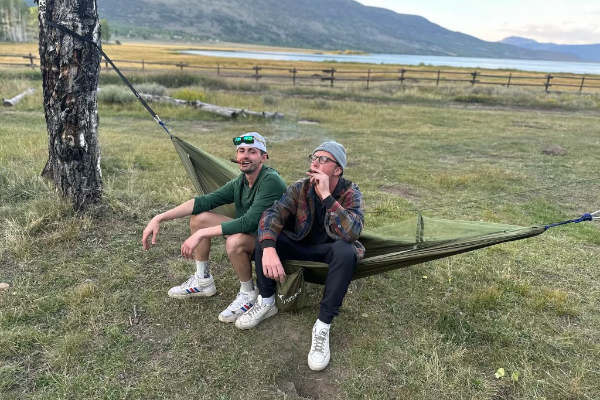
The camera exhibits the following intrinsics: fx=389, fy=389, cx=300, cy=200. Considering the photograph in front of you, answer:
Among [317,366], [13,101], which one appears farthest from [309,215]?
[13,101]

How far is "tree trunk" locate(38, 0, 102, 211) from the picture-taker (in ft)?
10.4

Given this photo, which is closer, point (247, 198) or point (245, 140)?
point (245, 140)

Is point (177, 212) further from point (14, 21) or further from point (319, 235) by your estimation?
point (14, 21)

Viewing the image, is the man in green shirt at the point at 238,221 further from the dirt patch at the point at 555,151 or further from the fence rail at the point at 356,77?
the fence rail at the point at 356,77

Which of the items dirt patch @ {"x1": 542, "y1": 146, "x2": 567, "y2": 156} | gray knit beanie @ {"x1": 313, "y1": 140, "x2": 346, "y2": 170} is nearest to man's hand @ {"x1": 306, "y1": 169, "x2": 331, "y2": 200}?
gray knit beanie @ {"x1": 313, "y1": 140, "x2": 346, "y2": 170}

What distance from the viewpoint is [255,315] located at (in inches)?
96.0

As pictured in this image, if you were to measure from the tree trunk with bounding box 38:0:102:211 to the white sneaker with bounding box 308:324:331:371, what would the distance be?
8.50ft

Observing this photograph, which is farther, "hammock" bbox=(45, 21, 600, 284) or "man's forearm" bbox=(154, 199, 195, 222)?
"man's forearm" bbox=(154, 199, 195, 222)

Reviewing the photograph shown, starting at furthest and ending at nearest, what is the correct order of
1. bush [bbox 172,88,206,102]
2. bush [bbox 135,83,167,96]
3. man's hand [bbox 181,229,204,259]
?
Result: bush [bbox 135,83,167,96]
bush [bbox 172,88,206,102]
man's hand [bbox 181,229,204,259]

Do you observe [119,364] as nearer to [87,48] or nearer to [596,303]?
[87,48]

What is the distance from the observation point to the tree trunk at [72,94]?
10.4ft

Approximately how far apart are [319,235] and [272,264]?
384mm

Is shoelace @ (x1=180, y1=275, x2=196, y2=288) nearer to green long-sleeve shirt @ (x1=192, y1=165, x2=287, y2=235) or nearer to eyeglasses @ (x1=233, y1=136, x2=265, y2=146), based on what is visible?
green long-sleeve shirt @ (x1=192, y1=165, x2=287, y2=235)

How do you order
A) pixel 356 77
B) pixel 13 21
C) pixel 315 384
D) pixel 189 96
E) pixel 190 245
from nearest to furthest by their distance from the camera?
pixel 315 384
pixel 190 245
pixel 189 96
pixel 356 77
pixel 13 21
